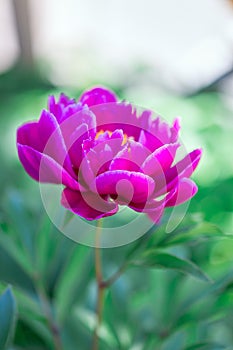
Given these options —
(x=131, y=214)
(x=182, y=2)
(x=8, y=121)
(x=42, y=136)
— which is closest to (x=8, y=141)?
(x=8, y=121)

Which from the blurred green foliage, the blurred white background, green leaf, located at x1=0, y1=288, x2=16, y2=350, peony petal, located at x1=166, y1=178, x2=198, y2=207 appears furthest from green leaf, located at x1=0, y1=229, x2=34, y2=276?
the blurred white background

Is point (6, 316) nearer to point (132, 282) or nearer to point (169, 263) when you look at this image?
point (169, 263)

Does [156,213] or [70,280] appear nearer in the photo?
[156,213]

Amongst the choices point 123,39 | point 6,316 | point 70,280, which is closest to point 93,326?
point 70,280

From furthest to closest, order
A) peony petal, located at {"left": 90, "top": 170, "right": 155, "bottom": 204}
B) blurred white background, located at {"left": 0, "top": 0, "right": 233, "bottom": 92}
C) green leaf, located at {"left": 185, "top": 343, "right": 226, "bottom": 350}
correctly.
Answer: blurred white background, located at {"left": 0, "top": 0, "right": 233, "bottom": 92}
green leaf, located at {"left": 185, "top": 343, "right": 226, "bottom": 350}
peony petal, located at {"left": 90, "top": 170, "right": 155, "bottom": 204}

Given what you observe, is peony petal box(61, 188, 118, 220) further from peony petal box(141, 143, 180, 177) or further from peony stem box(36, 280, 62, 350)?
peony stem box(36, 280, 62, 350)

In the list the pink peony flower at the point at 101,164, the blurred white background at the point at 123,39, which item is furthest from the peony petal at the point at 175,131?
the blurred white background at the point at 123,39

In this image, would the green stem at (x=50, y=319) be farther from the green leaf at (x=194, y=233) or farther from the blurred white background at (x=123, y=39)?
the blurred white background at (x=123, y=39)
